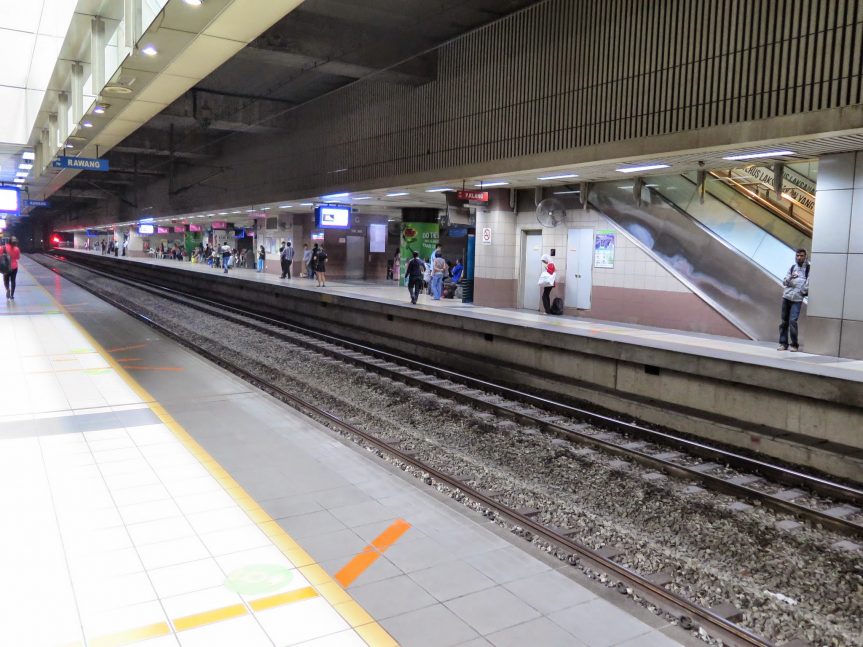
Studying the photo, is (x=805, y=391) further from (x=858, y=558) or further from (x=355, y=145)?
(x=355, y=145)

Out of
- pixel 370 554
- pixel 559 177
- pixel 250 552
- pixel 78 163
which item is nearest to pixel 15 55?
pixel 78 163

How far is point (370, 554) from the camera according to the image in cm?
398

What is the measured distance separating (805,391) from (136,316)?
15595 mm

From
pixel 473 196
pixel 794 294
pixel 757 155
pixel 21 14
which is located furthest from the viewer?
pixel 473 196

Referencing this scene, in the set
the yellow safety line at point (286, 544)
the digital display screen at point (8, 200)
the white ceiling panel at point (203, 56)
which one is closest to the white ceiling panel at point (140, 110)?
the white ceiling panel at point (203, 56)

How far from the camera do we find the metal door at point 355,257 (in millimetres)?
29641

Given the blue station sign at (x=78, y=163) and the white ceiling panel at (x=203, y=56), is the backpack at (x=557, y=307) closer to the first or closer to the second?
the white ceiling panel at (x=203, y=56)

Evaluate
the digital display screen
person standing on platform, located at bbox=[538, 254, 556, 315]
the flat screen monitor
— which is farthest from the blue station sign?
person standing on platform, located at bbox=[538, 254, 556, 315]

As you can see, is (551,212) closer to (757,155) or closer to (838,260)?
(757,155)

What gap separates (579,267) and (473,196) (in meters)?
3.10

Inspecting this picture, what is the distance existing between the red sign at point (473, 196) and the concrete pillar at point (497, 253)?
34.3 inches

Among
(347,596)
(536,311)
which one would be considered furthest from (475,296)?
(347,596)

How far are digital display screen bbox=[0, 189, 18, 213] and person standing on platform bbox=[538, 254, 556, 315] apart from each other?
64.0ft

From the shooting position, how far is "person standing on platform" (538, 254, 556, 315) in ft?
50.5
